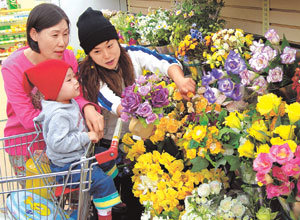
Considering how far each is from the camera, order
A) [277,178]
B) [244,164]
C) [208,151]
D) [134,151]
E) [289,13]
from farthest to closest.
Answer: [289,13] < [134,151] < [208,151] < [244,164] < [277,178]

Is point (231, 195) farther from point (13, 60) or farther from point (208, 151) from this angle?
point (13, 60)

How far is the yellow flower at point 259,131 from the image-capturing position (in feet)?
3.88

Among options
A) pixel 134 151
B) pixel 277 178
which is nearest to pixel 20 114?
pixel 134 151

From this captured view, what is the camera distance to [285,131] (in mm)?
1103

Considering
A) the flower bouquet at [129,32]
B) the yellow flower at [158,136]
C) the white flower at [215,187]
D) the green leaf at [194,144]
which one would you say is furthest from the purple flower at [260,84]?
the flower bouquet at [129,32]

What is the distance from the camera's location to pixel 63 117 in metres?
1.65

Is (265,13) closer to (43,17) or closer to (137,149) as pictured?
(137,149)

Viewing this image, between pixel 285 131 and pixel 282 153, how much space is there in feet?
0.35

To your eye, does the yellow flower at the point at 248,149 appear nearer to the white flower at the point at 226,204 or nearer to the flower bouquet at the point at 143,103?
the white flower at the point at 226,204

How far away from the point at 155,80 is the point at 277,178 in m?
0.87

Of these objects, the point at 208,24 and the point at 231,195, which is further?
the point at 208,24

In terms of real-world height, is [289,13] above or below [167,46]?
above

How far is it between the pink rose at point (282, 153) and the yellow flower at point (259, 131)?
13 cm

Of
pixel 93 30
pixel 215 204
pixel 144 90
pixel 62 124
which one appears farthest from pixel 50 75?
pixel 215 204
